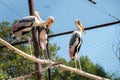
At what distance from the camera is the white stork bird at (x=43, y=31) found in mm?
4738

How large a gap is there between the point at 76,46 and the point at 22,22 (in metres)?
0.65

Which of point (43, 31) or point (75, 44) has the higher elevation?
point (43, 31)

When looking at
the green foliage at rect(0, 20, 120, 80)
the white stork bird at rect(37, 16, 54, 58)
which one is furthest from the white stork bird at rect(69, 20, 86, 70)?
the green foliage at rect(0, 20, 120, 80)

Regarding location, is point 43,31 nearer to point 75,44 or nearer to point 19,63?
point 75,44

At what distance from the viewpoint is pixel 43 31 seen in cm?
482

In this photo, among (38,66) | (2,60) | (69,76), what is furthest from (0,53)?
(38,66)

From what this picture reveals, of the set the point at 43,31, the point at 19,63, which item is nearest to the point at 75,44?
the point at 43,31

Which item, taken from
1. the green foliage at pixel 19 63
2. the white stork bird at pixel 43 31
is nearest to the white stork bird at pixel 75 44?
the white stork bird at pixel 43 31

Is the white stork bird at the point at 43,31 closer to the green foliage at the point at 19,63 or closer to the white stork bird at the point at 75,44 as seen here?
the white stork bird at the point at 75,44

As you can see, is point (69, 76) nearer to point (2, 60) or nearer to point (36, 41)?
point (2, 60)

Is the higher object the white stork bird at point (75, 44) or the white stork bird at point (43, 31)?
the white stork bird at point (43, 31)

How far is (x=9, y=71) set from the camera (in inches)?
580

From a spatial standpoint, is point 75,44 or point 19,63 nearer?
point 75,44

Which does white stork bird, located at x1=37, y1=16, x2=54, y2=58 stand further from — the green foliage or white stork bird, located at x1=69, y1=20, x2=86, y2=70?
the green foliage
